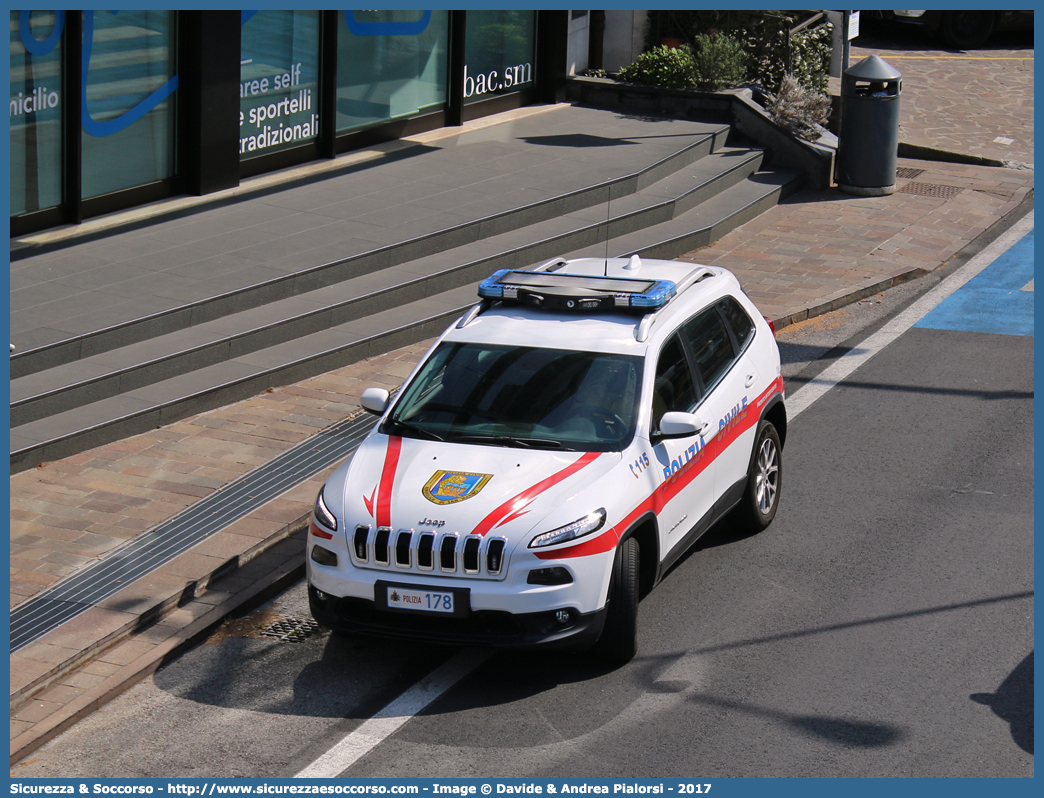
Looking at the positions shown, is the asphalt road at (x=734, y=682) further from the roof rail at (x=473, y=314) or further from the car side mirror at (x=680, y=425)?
the roof rail at (x=473, y=314)

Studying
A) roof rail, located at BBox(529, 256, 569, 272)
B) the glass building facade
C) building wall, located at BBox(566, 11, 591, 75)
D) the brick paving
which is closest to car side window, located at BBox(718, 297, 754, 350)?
roof rail, located at BBox(529, 256, 569, 272)

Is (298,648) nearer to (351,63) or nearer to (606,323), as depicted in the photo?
(606,323)

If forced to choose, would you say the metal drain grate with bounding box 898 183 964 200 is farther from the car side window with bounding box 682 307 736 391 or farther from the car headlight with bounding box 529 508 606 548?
the car headlight with bounding box 529 508 606 548

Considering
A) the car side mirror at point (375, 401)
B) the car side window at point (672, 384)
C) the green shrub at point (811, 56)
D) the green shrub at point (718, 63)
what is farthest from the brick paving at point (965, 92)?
the car side mirror at point (375, 401)

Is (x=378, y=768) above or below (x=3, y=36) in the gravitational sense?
below

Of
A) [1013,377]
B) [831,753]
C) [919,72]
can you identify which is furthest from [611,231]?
[919,72]

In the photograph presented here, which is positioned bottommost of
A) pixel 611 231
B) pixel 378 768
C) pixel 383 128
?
pixel 378 768

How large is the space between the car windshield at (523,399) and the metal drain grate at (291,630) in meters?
1.20

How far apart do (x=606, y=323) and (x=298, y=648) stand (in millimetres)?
2553

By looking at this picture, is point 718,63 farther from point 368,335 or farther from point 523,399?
point 523,399

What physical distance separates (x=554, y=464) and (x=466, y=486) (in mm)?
503

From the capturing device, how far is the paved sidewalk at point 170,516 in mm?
7098

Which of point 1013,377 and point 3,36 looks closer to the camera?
point 3,36

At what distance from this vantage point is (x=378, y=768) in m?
6.26
